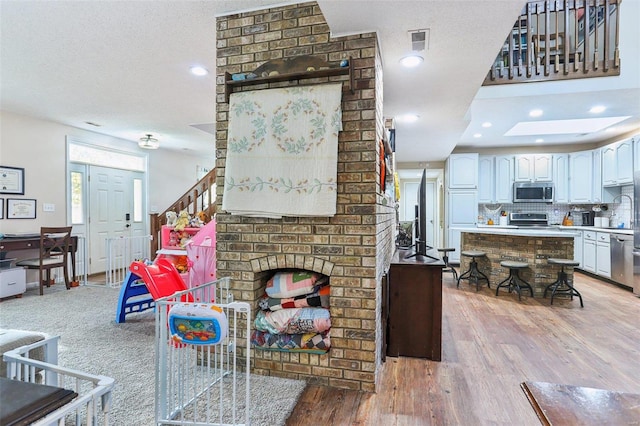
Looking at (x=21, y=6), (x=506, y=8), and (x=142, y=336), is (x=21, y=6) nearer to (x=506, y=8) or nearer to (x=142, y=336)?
(x=142, y=336)

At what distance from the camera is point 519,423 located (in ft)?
6.29

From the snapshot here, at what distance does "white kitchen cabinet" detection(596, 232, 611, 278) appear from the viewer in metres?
5.46

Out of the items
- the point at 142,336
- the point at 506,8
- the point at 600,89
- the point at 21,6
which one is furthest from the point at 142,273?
the point at 600,89

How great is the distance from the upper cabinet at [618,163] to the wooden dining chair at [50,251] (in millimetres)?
8571

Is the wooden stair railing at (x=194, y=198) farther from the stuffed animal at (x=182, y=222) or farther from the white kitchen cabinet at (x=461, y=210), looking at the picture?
the white kitchen cabinet at (x=461, y=210)

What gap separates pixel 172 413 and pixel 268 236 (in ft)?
3.75

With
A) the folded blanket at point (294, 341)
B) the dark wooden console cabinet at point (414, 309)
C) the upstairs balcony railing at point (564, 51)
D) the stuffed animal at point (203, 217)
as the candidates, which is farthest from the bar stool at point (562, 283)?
the stuffed animal at point (203, 217)

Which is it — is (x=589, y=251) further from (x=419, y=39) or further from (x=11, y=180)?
(x=11, y=180)

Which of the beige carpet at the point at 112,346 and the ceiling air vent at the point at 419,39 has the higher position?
the ceiling air vent at the point at 419,39

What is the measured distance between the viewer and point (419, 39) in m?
2.33

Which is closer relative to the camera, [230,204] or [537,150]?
[230,204]

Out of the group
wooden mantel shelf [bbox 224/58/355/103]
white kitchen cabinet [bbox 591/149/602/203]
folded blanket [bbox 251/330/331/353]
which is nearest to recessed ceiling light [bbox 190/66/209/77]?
wooden mantel shelf [bbox 224/58/355/103]

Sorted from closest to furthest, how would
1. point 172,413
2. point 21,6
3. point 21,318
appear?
point 172,413 → point 21,6 → point 21,318

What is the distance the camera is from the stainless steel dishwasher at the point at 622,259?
4.94 metres
